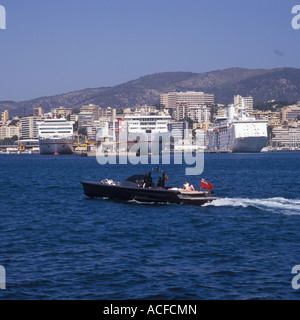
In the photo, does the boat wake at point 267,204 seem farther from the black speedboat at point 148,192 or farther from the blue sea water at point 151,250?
the black speedboat at point 148,192

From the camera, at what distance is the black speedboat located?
32688 millimetres

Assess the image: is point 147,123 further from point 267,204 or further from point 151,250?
point 151,250

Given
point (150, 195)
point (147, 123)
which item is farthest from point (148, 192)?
point (147, 123)

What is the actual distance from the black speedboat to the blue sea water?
63cm

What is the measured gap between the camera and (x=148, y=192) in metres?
33.3

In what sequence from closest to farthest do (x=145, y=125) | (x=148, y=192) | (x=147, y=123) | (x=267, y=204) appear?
(x=267, y=204) → (x=148, y=192) → (x=145, y=125) → (x=147, y=123)

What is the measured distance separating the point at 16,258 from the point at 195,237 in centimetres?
732

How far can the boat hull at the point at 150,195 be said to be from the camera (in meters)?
32.7

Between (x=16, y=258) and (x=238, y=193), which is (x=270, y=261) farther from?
(x=238, y=193)

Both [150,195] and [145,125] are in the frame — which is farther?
[145,125]

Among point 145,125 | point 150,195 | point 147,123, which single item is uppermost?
point 147,123

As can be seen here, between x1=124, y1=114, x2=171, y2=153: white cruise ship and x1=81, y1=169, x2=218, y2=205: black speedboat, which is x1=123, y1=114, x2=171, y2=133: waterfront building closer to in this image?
x1=124, y1=114, x2=171, y2=153: white cruise ship

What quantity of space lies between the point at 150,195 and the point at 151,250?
41.7 ft
